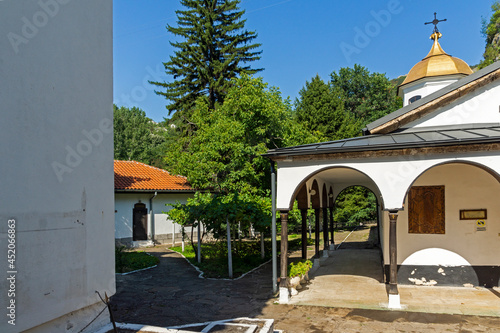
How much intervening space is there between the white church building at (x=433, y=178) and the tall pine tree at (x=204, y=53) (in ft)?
54.1

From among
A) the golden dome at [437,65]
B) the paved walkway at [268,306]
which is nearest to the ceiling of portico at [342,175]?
the paved walkway at [268,306]

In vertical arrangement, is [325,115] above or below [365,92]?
below

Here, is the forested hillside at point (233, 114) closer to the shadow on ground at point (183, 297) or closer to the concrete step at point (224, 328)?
the shadow on ground at point (183, 297)

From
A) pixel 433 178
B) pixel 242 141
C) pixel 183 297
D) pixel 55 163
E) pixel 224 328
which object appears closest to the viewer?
pixel 55 163

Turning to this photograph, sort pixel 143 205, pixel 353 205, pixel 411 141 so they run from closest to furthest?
pixel 411 141 → pixel 143 205 → pixel 353 205

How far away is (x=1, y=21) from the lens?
4.02 metres

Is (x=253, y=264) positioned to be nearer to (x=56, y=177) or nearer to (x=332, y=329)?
(x=332, y=329)

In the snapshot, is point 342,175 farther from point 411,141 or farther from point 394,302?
point 394,302

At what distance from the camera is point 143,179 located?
832 inches

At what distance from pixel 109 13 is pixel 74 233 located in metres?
3.76

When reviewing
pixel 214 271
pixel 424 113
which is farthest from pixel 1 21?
pixel 424 113

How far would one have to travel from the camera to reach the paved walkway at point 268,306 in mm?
6844

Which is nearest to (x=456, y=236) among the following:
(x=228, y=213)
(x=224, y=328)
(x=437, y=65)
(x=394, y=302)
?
(x=394, y=302)

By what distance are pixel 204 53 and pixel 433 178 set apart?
20.2 m
